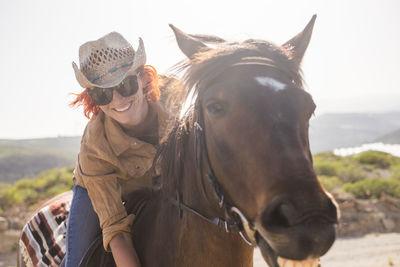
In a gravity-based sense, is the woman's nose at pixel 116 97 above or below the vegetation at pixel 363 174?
above

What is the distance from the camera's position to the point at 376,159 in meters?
15.3

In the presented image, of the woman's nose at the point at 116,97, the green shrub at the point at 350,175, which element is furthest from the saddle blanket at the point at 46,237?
the green shrub at the point at 350,175

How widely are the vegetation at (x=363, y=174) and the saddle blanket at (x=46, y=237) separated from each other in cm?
927

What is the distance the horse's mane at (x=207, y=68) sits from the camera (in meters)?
1.83

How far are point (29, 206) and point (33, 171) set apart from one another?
2585cm

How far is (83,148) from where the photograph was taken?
2443mm

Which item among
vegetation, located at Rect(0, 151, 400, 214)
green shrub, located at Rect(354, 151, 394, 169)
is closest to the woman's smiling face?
vegetation, located at Rect(0, 151, 400, 214)

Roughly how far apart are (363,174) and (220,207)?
1255cm

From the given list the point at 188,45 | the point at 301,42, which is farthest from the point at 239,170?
the point at 301,42

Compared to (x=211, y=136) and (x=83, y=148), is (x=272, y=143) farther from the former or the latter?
(x=83, y=148)

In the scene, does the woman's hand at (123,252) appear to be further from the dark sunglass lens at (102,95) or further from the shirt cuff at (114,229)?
the dark sunglass lens at (102,95)

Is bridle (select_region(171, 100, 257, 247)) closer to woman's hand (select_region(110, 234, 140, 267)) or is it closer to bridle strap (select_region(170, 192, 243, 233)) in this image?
bridle strap (select_region(170, 192, 243, 233))

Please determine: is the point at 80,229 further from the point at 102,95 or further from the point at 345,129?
the point at 345,129

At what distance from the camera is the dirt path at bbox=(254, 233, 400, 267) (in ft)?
23.3
